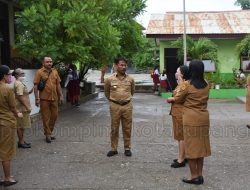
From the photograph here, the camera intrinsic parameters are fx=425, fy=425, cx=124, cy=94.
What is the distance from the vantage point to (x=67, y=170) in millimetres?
6730

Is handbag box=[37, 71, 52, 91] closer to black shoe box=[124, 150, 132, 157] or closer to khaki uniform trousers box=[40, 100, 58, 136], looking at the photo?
khaki uniform trousers box=[40, 100, 58, 136]

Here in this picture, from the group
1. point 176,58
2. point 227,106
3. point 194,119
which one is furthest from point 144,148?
point 176,58

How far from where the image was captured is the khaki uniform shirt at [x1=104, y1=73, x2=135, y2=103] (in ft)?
25.2

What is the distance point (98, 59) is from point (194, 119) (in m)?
8.63

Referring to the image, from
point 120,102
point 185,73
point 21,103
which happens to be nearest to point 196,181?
point 185,73

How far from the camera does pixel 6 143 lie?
19.2ft

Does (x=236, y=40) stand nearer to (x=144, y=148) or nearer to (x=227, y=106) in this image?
(x=227, y=106)

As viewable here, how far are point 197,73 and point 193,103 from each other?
0.41 metres

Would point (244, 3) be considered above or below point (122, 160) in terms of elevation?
above

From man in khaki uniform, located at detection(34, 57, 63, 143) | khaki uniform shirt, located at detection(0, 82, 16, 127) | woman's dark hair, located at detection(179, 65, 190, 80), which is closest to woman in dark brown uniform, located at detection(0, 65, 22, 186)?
khaki uniform shirt, located at detection(0, 82, 16, 127)

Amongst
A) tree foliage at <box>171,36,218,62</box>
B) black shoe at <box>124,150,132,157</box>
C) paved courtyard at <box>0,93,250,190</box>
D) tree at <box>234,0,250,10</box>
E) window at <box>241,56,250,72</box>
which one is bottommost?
paved courtyard at <box>0,93,250,190</box>

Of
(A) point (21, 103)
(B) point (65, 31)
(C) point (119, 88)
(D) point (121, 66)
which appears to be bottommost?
(A) point (21, 103)

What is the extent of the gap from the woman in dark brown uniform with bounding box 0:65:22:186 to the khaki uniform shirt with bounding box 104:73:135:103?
2.17 meters

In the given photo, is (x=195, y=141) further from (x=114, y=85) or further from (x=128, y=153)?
(x=114, y=85)
